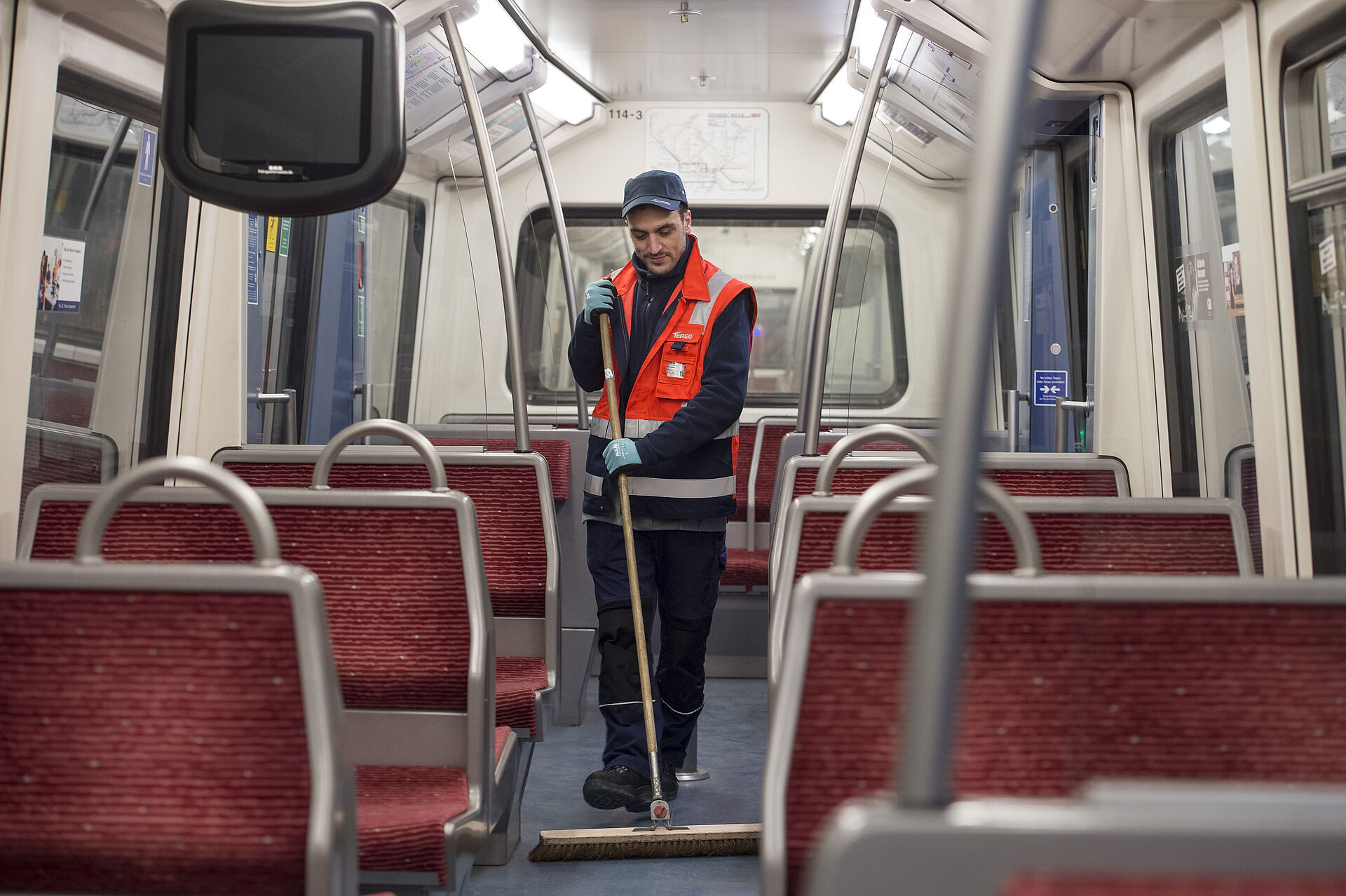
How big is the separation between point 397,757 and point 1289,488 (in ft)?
6.42

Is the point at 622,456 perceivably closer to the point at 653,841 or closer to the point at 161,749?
the point at 653,841

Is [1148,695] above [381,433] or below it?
below

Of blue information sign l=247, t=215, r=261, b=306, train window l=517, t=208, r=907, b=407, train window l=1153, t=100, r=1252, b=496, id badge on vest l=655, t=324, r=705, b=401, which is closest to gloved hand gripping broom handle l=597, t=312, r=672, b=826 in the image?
id badge on vest l=655, t=324, r=705, b=401

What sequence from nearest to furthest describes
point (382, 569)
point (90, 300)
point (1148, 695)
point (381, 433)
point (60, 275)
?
point (1148, 695)
point (382, 569)
point (381, 433)
point (60, 275)
point (90, 300)

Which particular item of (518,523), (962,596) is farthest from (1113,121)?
(962,596)

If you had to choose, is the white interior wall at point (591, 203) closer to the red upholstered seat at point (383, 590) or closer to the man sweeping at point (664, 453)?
the man sweeping at point (664, 453)

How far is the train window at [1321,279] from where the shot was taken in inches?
86.7

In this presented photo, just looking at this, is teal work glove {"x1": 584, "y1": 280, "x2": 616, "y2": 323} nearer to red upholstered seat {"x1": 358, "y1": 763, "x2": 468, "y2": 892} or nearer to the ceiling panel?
red upholstered seat {"x1": 358, "y1": 763, "x2": 468, "y2": 892}

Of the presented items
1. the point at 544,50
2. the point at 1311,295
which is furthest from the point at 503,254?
the point at 1311,295

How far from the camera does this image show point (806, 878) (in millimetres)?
1298

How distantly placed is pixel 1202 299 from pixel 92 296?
2.85 metres

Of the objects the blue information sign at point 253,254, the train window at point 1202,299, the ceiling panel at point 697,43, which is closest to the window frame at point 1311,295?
the train window at point 1202,299

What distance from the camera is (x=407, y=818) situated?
1.88m

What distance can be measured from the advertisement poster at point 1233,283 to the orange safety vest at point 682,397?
123 cm
